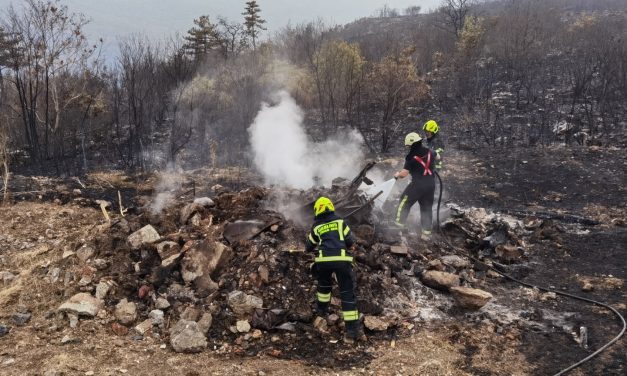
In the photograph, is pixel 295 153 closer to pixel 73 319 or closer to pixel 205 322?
pixel 205 322

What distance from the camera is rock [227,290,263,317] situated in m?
4.36

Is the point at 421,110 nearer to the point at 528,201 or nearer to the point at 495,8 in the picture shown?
the point at 528,201

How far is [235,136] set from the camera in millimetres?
15148

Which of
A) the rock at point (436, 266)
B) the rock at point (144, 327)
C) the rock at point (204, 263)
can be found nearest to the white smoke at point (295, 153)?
the rock at point (204, 263)

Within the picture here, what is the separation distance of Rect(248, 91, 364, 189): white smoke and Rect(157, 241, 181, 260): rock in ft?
11.0

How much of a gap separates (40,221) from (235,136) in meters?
8.38

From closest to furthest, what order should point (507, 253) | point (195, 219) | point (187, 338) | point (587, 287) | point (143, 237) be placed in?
point (187, 338) < point (587, 287) < point (143, 237) < point (195, 219) < point (507, 253)

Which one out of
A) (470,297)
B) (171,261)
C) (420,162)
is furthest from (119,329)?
(420,162)

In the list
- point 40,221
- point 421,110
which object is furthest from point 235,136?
point 40,221

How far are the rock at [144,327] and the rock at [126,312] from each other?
0.12 m

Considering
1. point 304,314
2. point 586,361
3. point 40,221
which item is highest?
point 40,221

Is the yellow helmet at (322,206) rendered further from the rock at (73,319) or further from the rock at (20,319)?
the rock at (20,319)

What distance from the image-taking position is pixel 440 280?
4.98m

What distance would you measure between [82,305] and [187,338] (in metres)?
1.27
